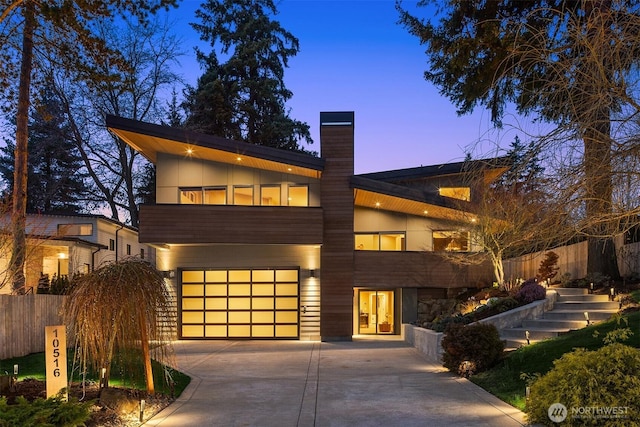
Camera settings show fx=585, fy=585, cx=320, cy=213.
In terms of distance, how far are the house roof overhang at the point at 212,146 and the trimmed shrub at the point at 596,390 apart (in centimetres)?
1576

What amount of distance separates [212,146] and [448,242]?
35.6ft

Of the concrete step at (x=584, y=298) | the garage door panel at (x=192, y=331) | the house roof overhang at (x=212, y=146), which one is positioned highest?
the house roof overhang at (x=212, y=146)

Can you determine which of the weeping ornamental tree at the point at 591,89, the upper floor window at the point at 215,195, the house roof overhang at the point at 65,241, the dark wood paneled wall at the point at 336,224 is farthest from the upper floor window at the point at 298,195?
the weeping ornamental tree at the point at 591,89

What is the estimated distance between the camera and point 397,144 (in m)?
106

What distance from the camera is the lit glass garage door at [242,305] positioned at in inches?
917

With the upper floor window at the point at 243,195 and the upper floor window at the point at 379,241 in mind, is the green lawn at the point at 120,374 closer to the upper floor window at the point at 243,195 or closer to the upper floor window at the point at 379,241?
the upper floor window at the point at 243,195

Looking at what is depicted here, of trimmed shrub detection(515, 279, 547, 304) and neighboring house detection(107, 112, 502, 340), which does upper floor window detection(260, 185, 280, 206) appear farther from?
trimmed shrub detection(515, 279, 547, 304)

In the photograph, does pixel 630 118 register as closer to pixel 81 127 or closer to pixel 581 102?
pixel 581 102

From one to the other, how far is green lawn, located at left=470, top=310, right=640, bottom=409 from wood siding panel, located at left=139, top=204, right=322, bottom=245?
10.9 m

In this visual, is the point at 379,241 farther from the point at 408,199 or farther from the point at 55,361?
the point at 55,361

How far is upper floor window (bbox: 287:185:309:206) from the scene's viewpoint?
934 inches

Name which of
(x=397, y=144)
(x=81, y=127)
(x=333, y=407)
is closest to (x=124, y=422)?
(x=333, y=407)

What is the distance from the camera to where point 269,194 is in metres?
24.0

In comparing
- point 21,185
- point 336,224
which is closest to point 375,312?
point 336,224
